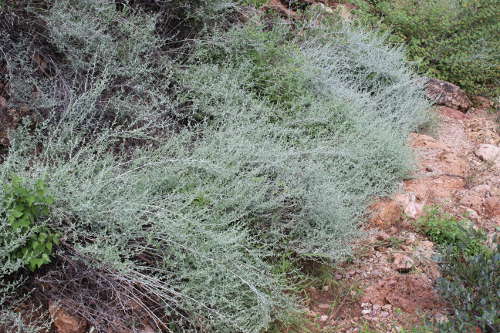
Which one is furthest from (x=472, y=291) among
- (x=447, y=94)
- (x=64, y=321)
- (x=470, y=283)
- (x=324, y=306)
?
(x=447, y=94)

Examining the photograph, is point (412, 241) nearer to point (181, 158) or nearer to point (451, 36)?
point (181, 158)

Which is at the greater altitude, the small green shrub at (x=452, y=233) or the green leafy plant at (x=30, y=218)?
the small green shrub at (x=452, y=233)

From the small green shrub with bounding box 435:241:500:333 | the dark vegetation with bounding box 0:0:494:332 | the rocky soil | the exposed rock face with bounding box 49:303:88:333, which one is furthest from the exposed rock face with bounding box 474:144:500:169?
the exposed rock face with bounding box 49:303:88:333

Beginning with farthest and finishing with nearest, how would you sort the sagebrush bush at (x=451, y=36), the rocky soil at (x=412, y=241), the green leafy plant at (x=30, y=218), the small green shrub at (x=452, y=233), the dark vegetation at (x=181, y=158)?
the sagebrush bush at (x=451, y=36) < the small green shrub at (x=452, y=233) < the rocky soil at (x=412, y=241) < the dark vegetation at (x=181, y=158) < the green leafy plant at (x=30, y=218)

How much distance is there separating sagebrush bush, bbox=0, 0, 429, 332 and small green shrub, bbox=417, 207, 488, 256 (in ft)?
1.36

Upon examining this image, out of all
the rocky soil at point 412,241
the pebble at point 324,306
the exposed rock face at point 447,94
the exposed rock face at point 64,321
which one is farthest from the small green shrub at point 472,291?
the exposed rock face at point 447,94

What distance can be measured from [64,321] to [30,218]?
50 centimetres

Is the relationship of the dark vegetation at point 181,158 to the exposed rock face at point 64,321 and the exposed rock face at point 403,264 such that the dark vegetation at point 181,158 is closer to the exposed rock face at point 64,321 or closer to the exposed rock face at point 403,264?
the exposed rock face at point 64,321

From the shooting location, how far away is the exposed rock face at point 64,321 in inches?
84.3

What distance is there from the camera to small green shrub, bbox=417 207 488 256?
3055 mm

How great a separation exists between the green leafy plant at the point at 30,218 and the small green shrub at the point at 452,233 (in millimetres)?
2376

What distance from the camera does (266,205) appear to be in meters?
2.91

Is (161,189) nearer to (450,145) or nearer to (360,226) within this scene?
(360,226)

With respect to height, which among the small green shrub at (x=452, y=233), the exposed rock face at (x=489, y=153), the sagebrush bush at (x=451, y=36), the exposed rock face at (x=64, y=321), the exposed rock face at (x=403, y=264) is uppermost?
the sagebrush bush at (x=451, y=36)
